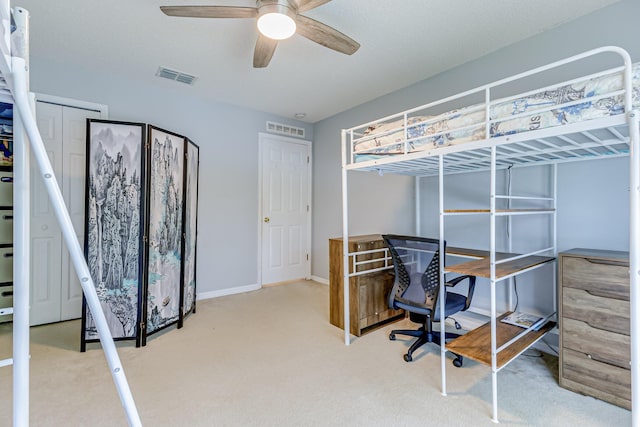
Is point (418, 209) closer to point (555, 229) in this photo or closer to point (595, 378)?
point (555, 229)

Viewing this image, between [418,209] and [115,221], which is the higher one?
[418,209]

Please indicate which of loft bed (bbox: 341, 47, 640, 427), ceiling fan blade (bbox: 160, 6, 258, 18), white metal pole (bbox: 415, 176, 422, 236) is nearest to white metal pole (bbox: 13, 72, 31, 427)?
ceiling fan blade (bbox: 160, 6, 258, 18)

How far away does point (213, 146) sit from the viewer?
3762mm

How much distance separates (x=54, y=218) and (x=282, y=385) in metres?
2.82

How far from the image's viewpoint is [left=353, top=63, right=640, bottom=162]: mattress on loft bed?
1.35 meters

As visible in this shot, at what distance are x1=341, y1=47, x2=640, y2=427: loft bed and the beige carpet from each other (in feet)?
0.72

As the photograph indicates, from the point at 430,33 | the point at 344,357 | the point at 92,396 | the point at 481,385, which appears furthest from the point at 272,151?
the point at 481,385

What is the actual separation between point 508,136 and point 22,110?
2048mm

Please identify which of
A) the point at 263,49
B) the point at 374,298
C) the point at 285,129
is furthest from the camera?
the point at 285,129

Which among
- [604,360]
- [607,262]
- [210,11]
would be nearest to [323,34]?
[210,11]

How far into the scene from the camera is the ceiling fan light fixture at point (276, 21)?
1.72 meters

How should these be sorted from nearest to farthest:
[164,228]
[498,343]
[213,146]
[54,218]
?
[498,343], [164,228], [54,218], [213,146]

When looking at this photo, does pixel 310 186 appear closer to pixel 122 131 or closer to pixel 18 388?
pixel 122 131

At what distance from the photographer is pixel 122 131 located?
244 cm
